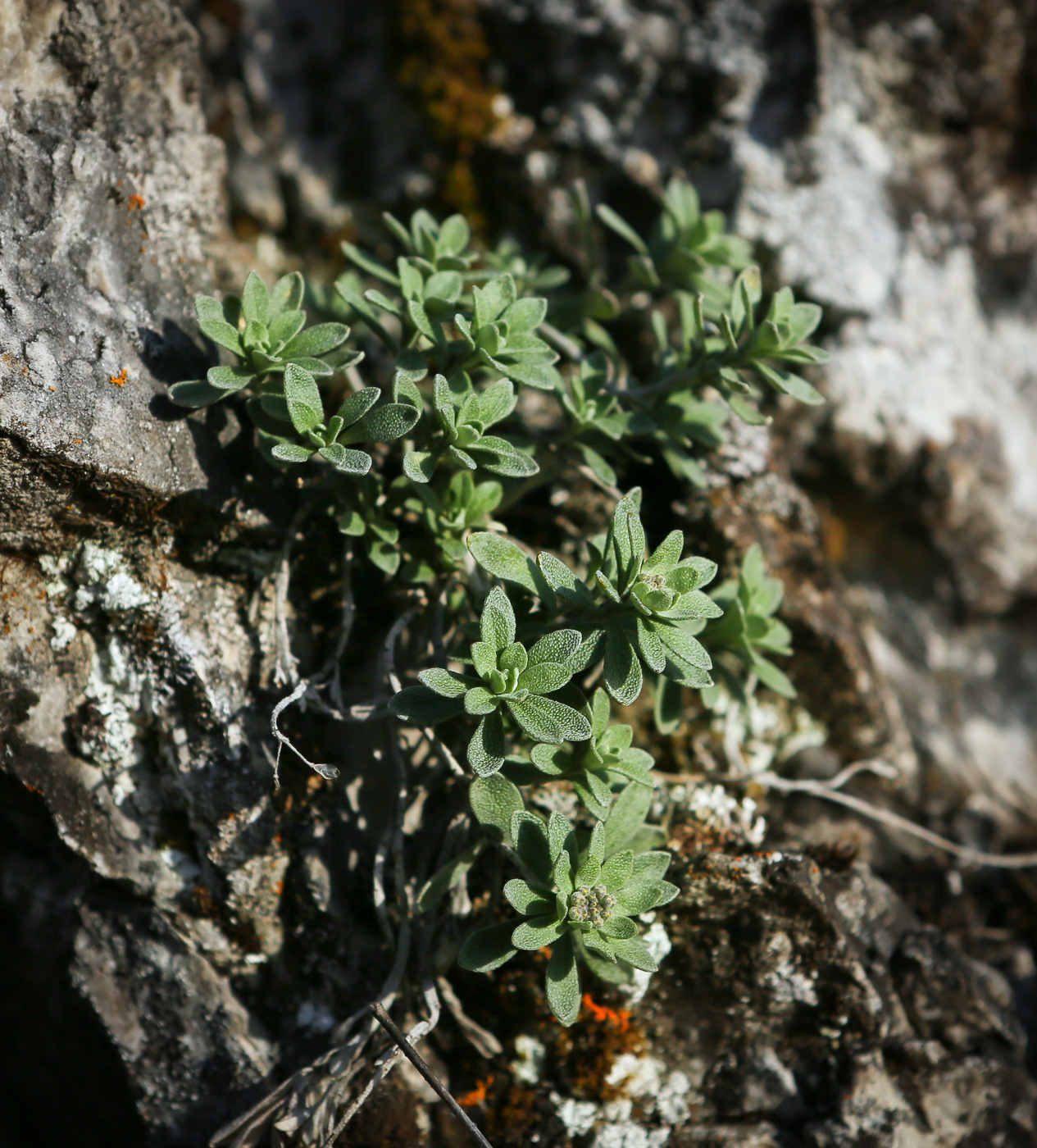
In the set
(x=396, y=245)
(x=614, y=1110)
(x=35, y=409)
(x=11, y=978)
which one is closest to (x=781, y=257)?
(x=396, y=245)

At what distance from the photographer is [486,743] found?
217 centimetres

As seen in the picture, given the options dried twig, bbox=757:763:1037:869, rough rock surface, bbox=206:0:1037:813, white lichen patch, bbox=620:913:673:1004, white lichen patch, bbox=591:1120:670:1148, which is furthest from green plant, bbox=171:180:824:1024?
rough rock surface, bbox=206:0:1037:813

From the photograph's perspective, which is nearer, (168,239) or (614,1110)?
(614,1110)

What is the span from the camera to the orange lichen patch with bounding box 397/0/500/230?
3.54 m

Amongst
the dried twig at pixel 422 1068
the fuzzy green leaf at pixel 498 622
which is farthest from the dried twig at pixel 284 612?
the dried twig at pixel 422 1068

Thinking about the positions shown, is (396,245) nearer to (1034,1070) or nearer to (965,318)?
(965,318)

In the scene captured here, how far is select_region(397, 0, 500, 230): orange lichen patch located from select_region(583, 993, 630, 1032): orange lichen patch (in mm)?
2918

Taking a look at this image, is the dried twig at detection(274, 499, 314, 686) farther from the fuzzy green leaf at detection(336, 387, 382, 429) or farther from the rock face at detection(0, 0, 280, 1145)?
the fuzzy green leaf at detection(336, 387, 382, 429)

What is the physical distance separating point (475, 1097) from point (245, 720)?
4.30ft

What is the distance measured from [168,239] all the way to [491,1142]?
296cm

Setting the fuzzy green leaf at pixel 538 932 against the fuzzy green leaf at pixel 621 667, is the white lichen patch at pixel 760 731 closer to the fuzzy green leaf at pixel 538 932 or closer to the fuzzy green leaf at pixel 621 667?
the fuzzy green leaf at pixel 621 667

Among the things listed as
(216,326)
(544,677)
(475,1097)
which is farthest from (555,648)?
(475,1097)

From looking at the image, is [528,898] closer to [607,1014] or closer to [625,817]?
[625,817]

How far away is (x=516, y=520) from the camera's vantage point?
9.98 feet
